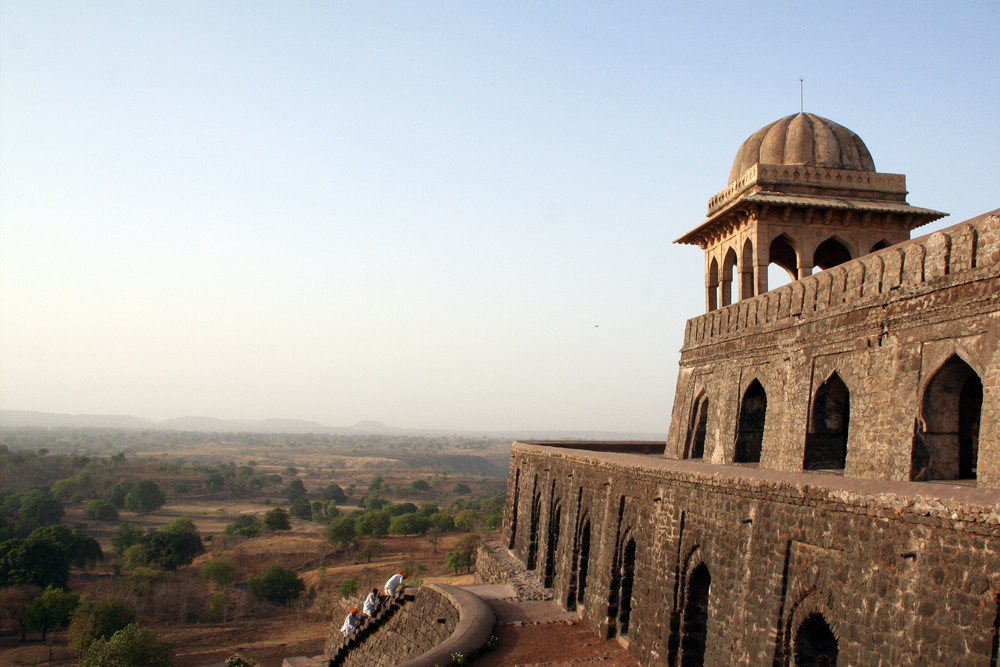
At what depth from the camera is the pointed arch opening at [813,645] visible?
8.98 metres

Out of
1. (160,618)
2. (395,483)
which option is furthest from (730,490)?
(395,483)

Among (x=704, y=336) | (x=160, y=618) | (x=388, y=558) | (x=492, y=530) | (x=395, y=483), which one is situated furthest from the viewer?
(x=395, y=483)

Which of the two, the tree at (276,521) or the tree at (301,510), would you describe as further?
the tree at (301,510)

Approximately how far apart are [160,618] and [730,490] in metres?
30.2

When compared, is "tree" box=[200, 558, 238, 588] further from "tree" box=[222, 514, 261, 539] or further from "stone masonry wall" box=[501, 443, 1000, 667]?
"stone masonry wall" box=[501, 443, 1000, 667]

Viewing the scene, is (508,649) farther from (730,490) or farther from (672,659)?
(730,490)

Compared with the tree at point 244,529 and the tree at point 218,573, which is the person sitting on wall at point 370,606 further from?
the tree at point 244,529

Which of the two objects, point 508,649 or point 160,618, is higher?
point 508,649

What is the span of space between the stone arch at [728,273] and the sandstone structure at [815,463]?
8 cm

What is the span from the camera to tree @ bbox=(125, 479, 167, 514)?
214 feet

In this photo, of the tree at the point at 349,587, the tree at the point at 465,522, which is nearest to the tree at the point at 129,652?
the tree at the point at 349,587

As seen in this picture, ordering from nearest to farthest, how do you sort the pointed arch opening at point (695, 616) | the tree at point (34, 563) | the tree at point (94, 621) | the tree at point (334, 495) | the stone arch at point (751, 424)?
the pointed arch opening at point (695, 616) < the stone arch at point (751, 424) < the tree at point (94, 621) < the tree at point (34, 563) < the tree at point (334, 495)

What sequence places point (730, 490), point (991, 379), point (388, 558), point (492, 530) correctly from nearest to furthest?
point (991, 379), point (730, 490), point (388, 558), point (492, 530)

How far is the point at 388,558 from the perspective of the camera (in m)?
44.4
